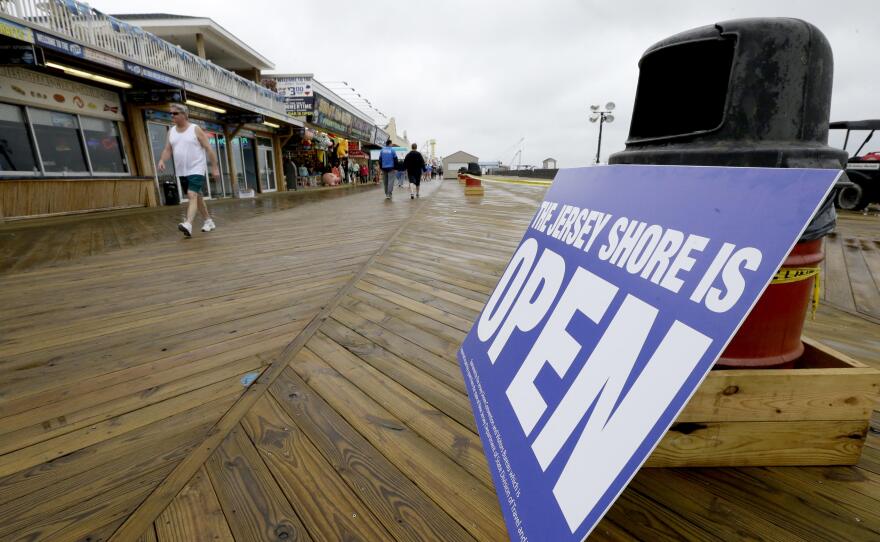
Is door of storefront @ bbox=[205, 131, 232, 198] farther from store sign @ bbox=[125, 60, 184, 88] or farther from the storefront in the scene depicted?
store sign @ bbox=[125, 60, 184, 88]

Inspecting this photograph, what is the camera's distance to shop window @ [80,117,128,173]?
9.57 m

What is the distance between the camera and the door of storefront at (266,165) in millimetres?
17625

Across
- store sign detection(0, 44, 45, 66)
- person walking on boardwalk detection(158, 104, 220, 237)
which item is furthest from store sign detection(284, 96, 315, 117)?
person walking on boardwalk detection(158, 104, 220, 237)

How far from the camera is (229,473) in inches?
50.4

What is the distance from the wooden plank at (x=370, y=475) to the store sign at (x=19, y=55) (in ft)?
30.4

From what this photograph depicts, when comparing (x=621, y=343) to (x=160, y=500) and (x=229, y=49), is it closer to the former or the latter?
(x=160, y=500)

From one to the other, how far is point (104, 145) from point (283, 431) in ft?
40.2

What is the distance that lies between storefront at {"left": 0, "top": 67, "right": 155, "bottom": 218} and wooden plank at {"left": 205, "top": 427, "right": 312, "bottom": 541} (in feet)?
32.5

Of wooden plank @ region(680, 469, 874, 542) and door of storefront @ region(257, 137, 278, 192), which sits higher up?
door of storefront @ region(257, 137, 278, 192)

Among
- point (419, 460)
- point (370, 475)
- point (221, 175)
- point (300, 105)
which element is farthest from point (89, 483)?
point (300, 105)

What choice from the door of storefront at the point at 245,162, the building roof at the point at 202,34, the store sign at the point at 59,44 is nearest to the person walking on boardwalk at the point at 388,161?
the store sign at the point at 59,44

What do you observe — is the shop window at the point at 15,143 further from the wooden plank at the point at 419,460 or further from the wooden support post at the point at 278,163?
the wooden support post at the point at 278,163

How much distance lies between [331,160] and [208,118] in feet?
41.2

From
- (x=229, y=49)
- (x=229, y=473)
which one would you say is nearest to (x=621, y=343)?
(x=229, y=473)
